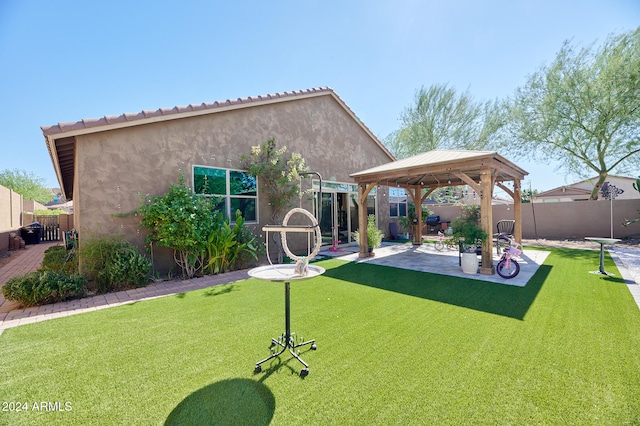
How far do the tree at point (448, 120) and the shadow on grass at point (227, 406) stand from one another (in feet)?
60.2

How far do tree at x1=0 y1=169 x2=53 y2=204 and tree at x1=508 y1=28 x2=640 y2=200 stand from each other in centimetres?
5083

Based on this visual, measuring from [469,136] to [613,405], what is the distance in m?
18.1

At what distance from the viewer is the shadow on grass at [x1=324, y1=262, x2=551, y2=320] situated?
420cm

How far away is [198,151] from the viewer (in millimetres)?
7039

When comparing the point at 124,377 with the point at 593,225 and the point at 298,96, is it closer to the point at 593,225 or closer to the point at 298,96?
the point at 298,96

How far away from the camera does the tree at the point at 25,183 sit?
32.3 m

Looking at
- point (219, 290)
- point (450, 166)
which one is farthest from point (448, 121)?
point (219, 290)

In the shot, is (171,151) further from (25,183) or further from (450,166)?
(25,183)

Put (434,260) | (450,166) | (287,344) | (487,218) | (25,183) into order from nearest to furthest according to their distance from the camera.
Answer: (287,344)
(487,218)
(450,166)
(434,260)
(25,183)

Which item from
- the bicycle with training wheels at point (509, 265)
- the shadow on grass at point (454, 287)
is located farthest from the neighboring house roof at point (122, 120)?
the bicycle with training wheels at point (509, 265)

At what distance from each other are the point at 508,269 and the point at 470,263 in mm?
725

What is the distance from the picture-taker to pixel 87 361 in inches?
109

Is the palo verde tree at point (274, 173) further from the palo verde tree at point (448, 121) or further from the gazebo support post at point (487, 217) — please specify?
the palo verde tree at point (448, 121)

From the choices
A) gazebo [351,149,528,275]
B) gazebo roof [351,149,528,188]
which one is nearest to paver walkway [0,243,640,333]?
gazebo [351,149,528,275]
